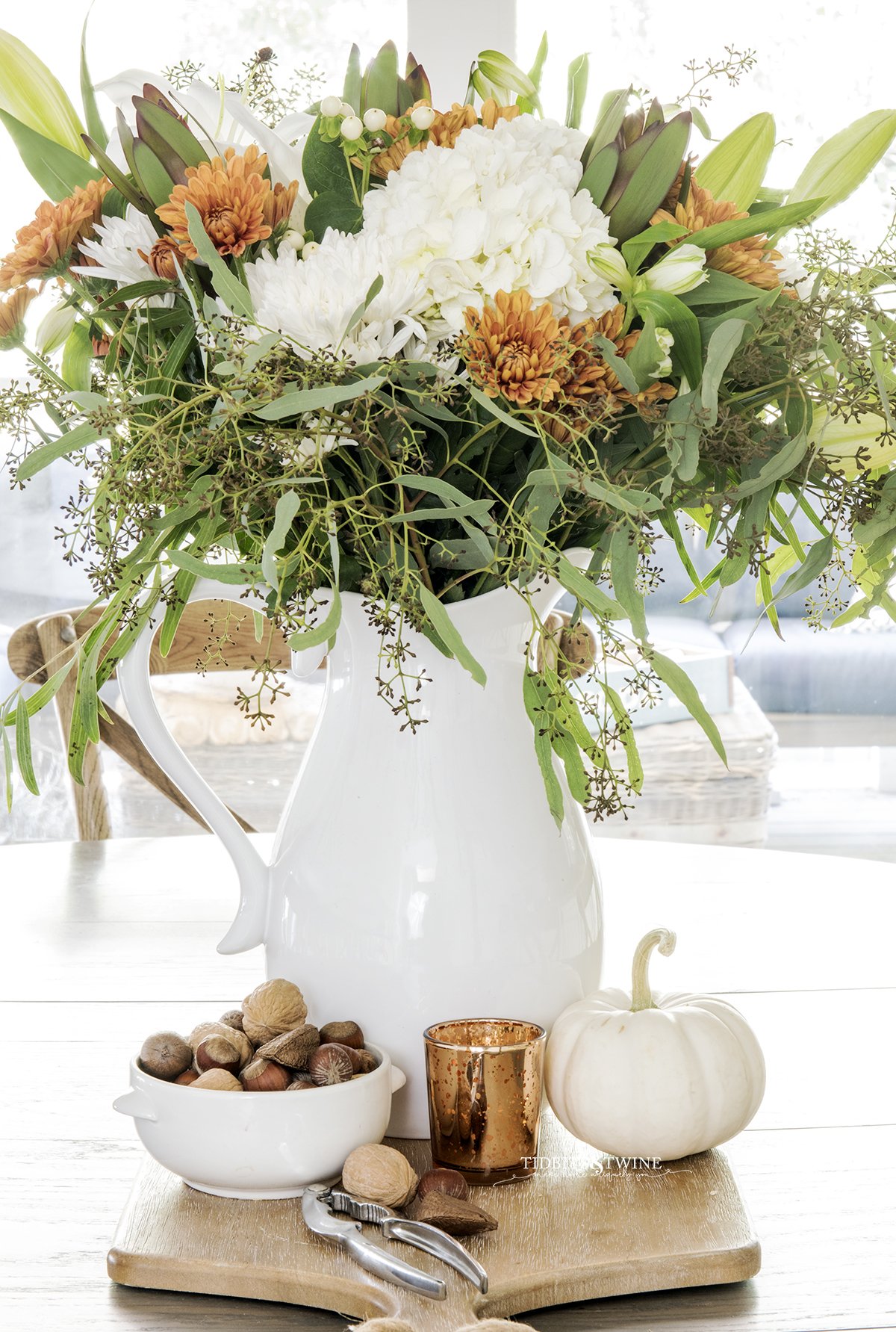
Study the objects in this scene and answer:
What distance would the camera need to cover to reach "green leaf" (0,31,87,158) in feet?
2.22

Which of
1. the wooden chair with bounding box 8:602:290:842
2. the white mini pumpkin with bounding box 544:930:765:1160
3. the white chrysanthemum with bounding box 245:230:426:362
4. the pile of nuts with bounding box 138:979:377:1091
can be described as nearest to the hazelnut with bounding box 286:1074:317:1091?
the pile of nuts with bounding box 138:979:377:1091

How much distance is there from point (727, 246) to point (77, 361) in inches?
15.3

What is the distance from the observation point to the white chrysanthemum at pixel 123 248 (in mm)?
634

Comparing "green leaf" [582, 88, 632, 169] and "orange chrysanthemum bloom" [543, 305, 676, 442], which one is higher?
"green leaf" [582, 88, 632, 169]

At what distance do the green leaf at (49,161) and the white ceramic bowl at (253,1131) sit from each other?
464 mm

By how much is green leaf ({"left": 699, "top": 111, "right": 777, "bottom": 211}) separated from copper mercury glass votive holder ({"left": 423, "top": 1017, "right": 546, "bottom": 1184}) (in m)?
0.45

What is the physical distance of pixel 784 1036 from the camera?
87 centimetres

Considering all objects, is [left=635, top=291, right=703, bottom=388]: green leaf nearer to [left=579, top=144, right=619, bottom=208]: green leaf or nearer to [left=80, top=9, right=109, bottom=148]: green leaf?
[left=579, top=144, right=619, bottom=208]: green leaf

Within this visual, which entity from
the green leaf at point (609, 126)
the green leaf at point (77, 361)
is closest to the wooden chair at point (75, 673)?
the green leaf at point (77, 361)

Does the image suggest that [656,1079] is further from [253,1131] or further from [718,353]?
[718,353]

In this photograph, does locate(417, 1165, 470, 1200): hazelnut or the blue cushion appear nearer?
locate(417, 1165, 470, 1200): hazelnut

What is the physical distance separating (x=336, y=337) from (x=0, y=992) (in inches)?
24.2

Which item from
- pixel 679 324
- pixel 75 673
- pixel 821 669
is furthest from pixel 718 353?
pixel 821 669

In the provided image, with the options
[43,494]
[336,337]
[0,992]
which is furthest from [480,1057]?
[43,494]
